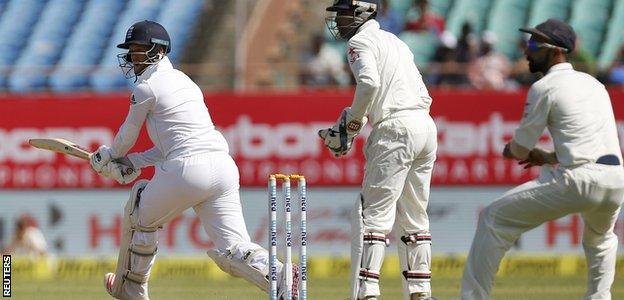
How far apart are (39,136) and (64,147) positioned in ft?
24.8

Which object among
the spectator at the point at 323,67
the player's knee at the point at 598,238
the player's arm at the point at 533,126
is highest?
the player's arm at the point at 533,126

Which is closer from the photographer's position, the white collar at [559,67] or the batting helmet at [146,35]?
the white collar at [559,67]

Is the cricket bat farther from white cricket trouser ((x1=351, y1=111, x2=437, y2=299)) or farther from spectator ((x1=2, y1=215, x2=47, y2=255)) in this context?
spectator ((x1=2, y1=215, x2=47, y2=255))

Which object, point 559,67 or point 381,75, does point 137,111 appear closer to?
point 381,75

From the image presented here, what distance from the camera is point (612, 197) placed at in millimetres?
7324

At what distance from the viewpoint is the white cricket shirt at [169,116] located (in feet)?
27.0

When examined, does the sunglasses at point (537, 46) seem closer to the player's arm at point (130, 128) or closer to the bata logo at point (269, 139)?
the player's arm at point (130, 128)

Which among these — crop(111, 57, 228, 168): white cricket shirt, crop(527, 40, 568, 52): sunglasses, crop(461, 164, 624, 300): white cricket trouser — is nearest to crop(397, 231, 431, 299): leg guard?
crop(461, 164, 624, 300): white cricket trouser

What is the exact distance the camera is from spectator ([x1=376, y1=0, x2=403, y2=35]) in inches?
659

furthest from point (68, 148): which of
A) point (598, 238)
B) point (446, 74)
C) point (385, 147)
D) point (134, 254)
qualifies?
point (446, 74)

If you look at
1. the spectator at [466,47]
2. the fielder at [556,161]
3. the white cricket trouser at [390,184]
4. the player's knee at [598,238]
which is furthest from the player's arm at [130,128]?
the spectator at [466,47]

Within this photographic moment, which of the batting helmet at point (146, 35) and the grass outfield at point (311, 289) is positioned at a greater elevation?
the batting helmet at point (146, 35)

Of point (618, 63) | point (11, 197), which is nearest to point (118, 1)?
point (11, 197)

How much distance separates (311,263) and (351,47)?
7289 mm
